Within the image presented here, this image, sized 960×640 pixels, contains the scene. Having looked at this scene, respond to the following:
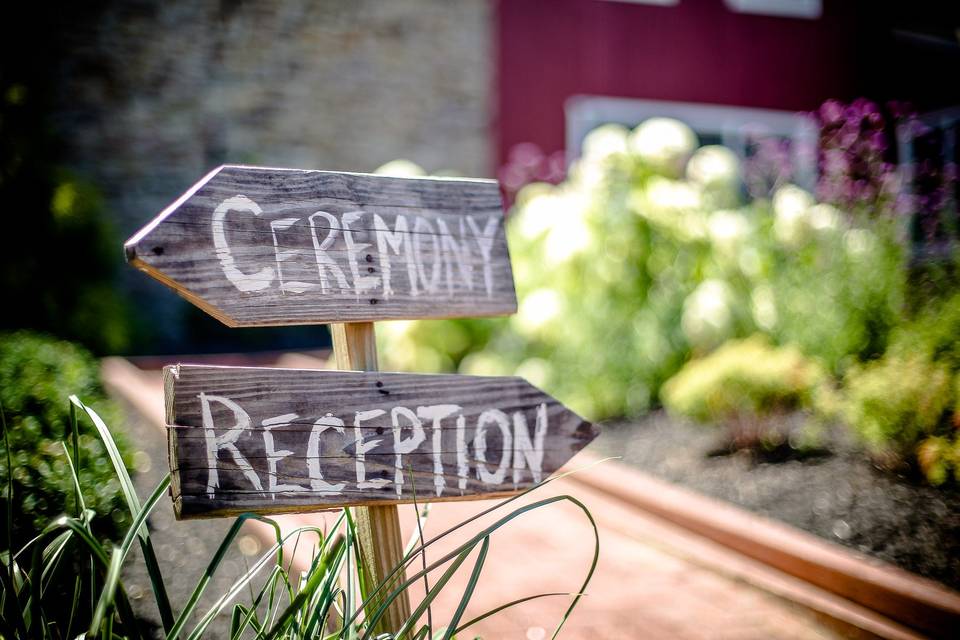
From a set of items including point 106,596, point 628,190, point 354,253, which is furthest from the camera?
point 628,190

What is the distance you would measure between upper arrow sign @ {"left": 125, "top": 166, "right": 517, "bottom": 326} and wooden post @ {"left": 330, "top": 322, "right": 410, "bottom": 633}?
77mm

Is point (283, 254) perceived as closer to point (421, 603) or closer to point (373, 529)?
point (373, 529)

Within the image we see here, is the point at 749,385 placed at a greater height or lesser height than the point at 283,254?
lesser

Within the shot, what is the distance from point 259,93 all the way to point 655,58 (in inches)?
205

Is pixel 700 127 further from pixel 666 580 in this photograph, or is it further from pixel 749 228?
pixel 666 580

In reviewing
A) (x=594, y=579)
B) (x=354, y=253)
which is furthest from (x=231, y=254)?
(x=594, y=579)

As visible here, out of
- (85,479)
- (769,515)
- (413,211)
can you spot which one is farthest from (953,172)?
(85,479)

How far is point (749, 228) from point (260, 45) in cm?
660

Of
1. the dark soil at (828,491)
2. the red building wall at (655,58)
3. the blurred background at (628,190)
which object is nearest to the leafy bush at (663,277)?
the blurred background at (628,190)

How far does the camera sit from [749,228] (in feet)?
14.7

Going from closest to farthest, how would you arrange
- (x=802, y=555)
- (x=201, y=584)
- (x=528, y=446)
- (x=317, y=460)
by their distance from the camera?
1. (x=201, y=584)
2. (x=317, y=460)
3. (x=528, y=446)
4. (x=802, y=555)

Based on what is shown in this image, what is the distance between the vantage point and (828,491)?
294 centimetres

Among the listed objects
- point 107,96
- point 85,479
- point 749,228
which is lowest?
point 85,479

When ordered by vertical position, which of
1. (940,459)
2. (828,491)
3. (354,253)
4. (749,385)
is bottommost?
(828,491)
